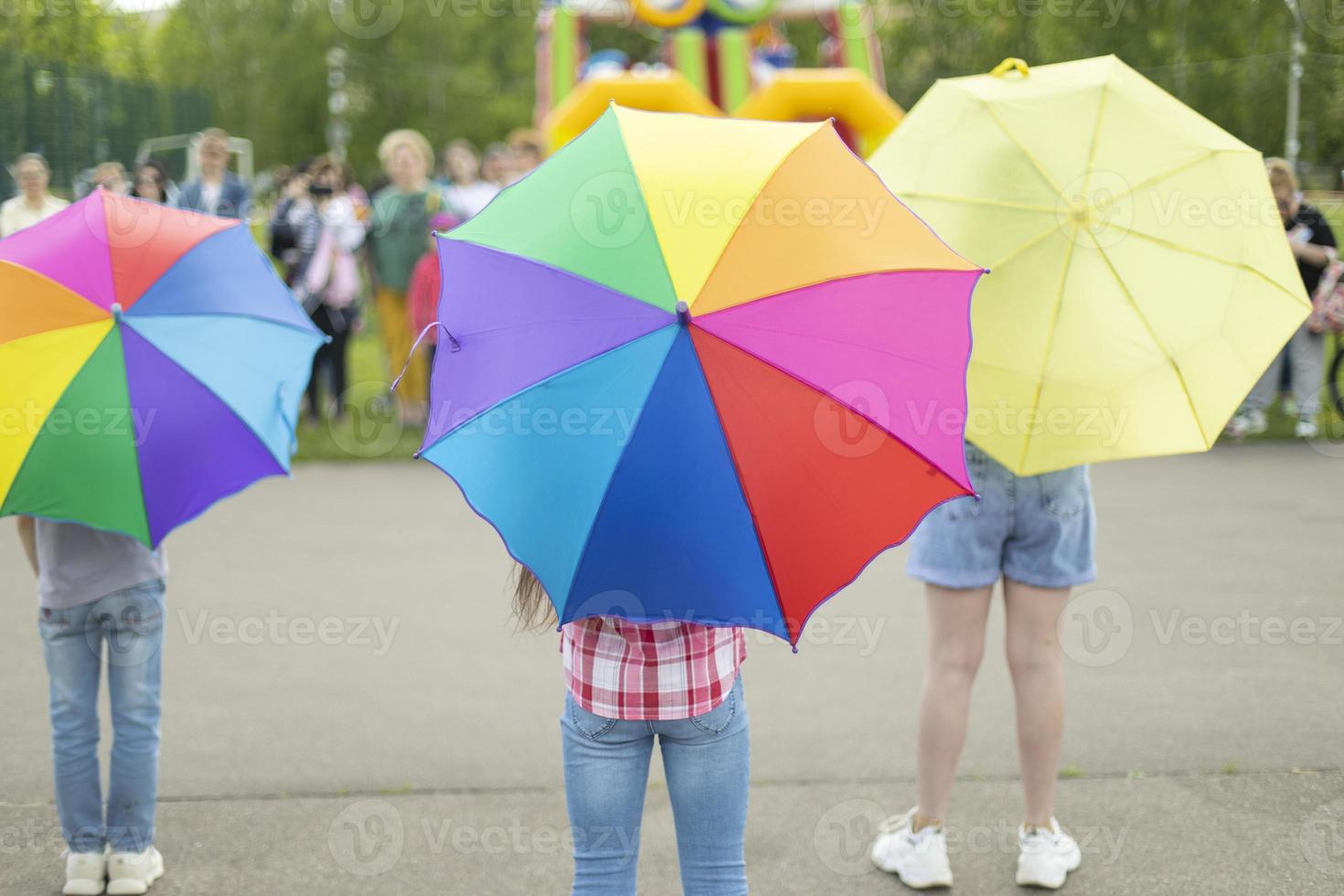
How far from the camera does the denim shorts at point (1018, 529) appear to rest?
3549mm

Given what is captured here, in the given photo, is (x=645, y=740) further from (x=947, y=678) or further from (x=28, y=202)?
(x=28, y=202)

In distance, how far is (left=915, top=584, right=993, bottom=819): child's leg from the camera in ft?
12.0

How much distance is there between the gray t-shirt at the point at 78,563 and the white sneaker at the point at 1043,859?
2.59m

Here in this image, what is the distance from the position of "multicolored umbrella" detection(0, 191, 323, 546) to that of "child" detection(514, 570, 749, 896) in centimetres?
109

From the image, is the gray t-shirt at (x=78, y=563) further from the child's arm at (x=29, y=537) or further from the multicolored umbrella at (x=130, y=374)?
the multicolored umbrella at (x=130, y=374)

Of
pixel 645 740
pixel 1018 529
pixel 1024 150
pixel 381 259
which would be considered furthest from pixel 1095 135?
pixel 381 259

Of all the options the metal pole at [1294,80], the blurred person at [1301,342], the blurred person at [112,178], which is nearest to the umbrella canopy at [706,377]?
the blurred person at [1301,342]

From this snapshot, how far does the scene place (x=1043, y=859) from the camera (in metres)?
3.78

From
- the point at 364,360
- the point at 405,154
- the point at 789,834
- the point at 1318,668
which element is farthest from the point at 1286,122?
the point at 364,360

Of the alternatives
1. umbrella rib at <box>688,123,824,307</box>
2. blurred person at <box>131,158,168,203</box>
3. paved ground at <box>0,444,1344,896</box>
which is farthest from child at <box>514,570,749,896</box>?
Answer: blurred person at <box>131,158,168,203</box>

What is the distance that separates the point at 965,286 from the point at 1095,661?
11.5 ft

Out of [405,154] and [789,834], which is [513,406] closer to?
[789,834]

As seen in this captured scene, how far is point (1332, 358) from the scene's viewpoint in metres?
10.2

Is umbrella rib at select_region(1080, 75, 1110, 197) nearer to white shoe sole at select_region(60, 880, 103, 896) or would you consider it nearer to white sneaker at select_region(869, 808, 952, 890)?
white sneaker at select_region(869, 808, 952, 890)
